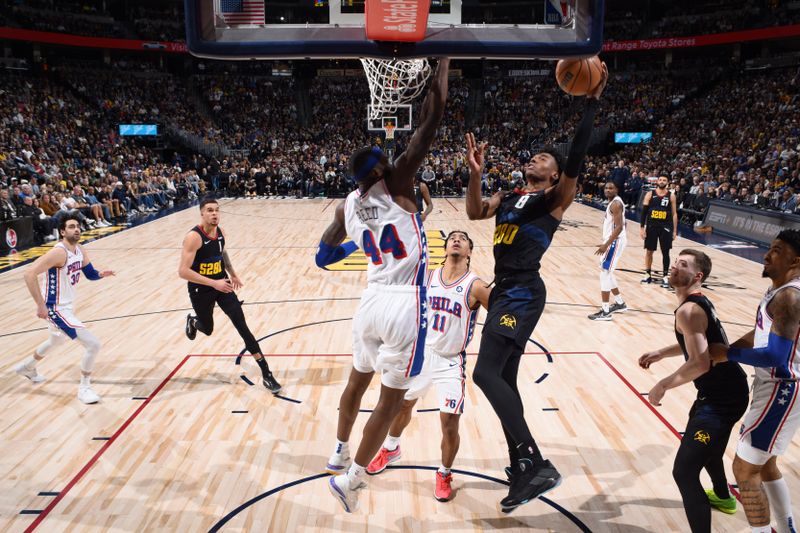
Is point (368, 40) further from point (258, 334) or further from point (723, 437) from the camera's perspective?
point (258, 334)

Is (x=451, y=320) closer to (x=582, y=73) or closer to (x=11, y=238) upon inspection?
(x=582, y=73)

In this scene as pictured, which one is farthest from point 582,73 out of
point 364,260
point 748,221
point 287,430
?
point 748,221

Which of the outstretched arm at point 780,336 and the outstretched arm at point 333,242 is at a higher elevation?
the outstretched arm at point 333,242

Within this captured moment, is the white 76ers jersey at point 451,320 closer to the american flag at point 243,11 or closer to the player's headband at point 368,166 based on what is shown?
the player's headband at point 368,166

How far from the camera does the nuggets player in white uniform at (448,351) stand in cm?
396

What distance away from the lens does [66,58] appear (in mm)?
32219

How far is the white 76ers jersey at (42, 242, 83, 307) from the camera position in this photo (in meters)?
5.55

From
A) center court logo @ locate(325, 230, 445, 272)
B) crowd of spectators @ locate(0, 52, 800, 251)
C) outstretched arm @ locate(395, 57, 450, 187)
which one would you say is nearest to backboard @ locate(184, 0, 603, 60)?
outstretched arm @ locate(395, 57, 450, 187)

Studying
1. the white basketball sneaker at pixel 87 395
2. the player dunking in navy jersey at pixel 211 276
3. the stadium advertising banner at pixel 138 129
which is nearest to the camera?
the white basketball sneaker at pixel 87 395

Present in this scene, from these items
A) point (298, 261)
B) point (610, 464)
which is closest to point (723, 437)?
point (610, 464)

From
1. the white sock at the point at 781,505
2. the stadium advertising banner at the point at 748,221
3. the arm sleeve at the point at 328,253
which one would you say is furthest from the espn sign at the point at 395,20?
the stadium advertising banner at the point at 748,221

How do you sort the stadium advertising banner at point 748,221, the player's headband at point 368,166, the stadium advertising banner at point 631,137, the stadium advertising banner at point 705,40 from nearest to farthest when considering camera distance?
the player's headband at point 368,166 < the stadium advertising banner at point 748,221 < the stadium advertising banner at point 705,40 < the stadium advertising banner at point 631,137

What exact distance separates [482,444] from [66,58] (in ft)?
116

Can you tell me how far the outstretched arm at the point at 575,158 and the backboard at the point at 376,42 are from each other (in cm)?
32
